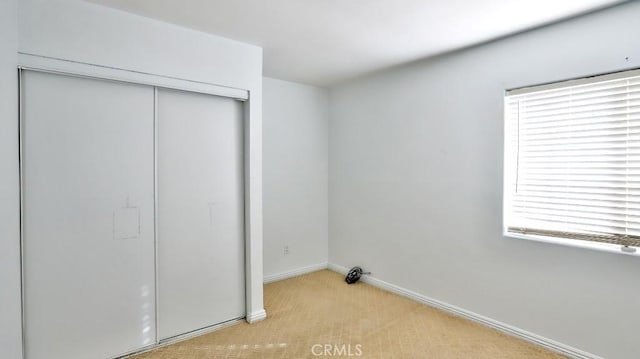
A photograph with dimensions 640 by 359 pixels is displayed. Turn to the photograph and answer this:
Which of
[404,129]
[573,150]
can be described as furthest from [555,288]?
[404,129]

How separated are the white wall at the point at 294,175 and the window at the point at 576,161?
7.70 ft

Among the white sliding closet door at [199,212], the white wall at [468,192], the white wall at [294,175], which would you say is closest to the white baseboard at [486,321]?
the white wall at [468,192]

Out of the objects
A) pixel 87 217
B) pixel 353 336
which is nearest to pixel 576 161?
pixel 353 336

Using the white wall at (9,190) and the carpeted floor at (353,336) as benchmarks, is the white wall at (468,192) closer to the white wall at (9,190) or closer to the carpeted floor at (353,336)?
the carpeted floor at (353,336)

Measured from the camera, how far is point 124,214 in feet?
7.69

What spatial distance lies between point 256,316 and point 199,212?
1091mm

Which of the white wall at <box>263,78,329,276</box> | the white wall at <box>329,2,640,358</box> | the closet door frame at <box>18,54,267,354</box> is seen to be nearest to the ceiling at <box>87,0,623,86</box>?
the white wall at <box>329,2,640,358</box>

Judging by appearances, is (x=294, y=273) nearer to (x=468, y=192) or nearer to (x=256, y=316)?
(x=256, y=316)

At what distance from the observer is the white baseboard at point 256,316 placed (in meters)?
2.88

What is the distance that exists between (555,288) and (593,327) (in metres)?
0.31

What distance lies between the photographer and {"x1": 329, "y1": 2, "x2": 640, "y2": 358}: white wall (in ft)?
7.14

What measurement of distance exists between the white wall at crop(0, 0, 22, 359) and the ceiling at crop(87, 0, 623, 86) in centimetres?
53

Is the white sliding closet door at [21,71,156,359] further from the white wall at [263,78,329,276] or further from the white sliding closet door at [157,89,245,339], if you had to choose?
the white wall at [263,78,329,276]

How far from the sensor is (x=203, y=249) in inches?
108
